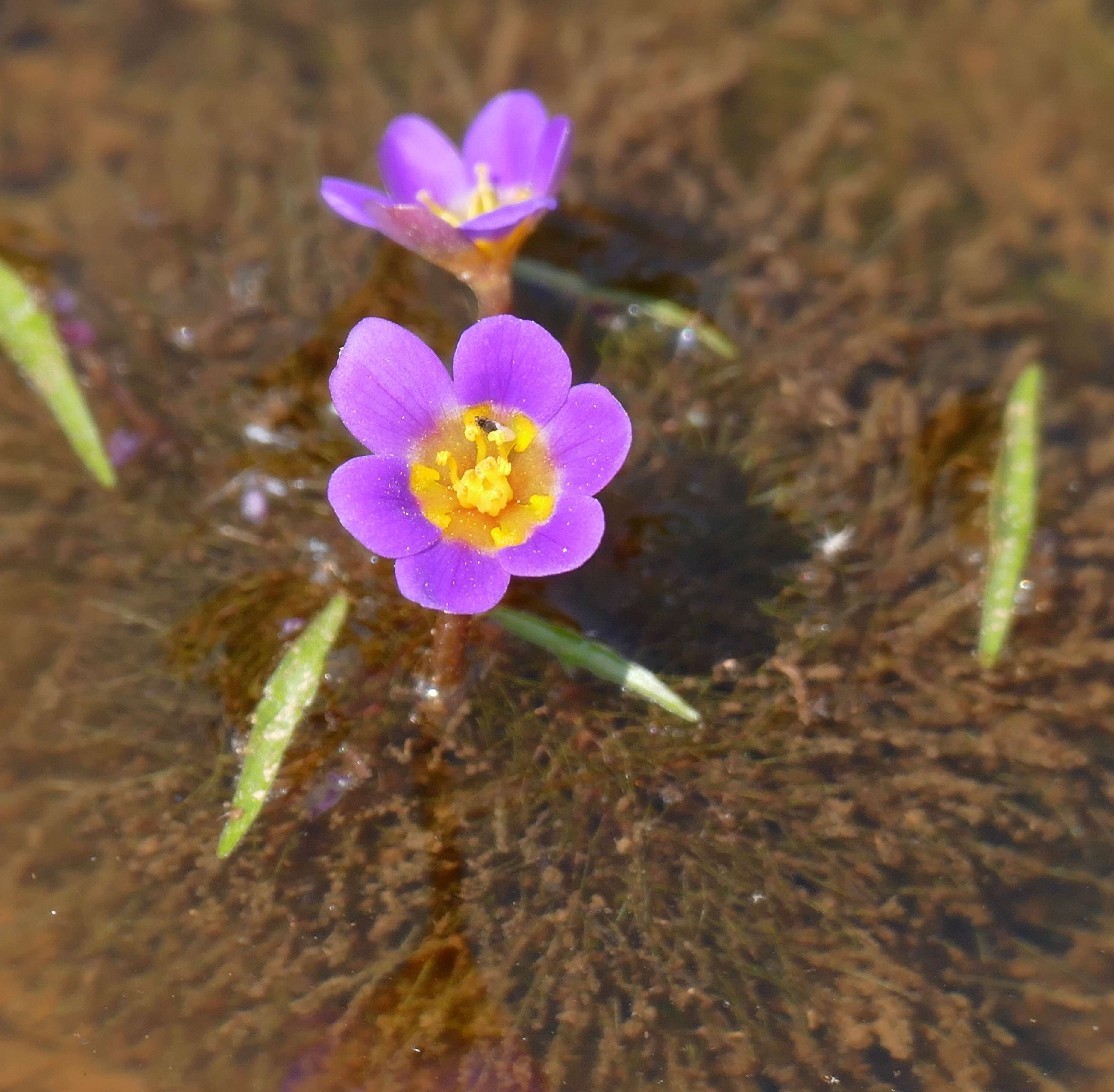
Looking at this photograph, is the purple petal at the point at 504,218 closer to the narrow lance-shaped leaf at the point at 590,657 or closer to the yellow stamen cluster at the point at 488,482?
the yellow stamen cluster at the point at 488,482

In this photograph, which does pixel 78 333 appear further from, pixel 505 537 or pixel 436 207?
pixel 505 537

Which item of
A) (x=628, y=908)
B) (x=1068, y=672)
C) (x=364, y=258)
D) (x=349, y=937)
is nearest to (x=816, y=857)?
(x=628, y=908)

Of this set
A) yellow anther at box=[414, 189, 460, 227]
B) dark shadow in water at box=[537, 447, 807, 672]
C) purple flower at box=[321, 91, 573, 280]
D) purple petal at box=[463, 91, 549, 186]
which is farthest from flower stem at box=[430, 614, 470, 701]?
purple petal at box=[463, 91, 549, 186]

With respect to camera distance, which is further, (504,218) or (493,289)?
(493,289)

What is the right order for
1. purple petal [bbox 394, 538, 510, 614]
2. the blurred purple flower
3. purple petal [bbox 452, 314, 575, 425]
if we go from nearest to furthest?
purple petal [bbox 394, 538, 510, 614], purple petal [bbox 452, 314, 575, 425], the blurred purple flower

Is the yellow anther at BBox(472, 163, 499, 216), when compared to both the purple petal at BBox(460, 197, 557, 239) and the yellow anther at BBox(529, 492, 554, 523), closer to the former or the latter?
the purple petal at BBox(460, 197, 557, 239)

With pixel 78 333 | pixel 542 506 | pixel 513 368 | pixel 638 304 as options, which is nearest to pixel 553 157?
pixel 513 368
